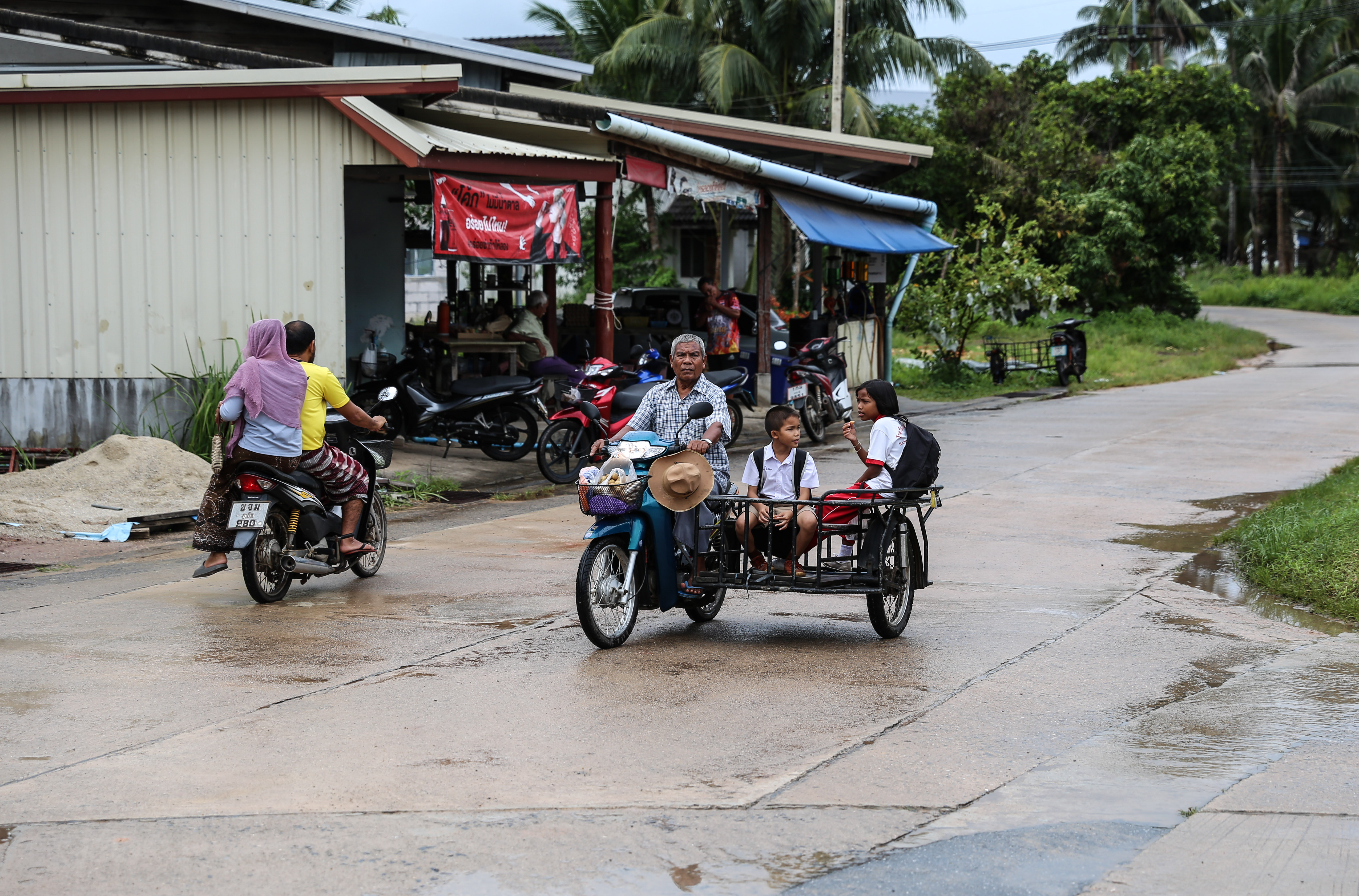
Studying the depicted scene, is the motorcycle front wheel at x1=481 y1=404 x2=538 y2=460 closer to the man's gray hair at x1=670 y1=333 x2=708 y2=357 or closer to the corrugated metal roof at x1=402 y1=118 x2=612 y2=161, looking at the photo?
the corrugated metal roof at x1=402 y1=118 x2=612 y2=161

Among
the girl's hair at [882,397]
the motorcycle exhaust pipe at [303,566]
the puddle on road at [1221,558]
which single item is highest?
the girl's hair at [882,397]

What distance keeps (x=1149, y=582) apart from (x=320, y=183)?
28.4ft

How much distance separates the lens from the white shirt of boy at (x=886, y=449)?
7422mm

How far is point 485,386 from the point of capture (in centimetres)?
1470

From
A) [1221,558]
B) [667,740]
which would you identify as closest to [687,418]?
[667,740]

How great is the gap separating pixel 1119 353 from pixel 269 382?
27.7m

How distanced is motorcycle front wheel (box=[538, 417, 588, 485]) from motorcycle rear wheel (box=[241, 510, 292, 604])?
5.28 m

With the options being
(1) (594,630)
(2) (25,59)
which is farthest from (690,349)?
(2) (25,59)

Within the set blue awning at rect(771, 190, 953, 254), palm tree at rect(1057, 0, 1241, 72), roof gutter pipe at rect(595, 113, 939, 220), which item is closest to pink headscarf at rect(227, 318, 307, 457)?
roof gutter pipe at rect(595, 113, 939, 220)

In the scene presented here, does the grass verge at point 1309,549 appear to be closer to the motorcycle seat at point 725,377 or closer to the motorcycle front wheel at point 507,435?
the motorcycle seat at point 725,377

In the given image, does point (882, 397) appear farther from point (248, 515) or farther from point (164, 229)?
point (164, 229)

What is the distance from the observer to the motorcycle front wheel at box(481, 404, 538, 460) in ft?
48.0

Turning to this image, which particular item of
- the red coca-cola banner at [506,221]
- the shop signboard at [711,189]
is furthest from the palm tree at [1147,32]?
the red coca-cola banner at [506,221]

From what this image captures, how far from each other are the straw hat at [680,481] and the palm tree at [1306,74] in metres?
51.8
